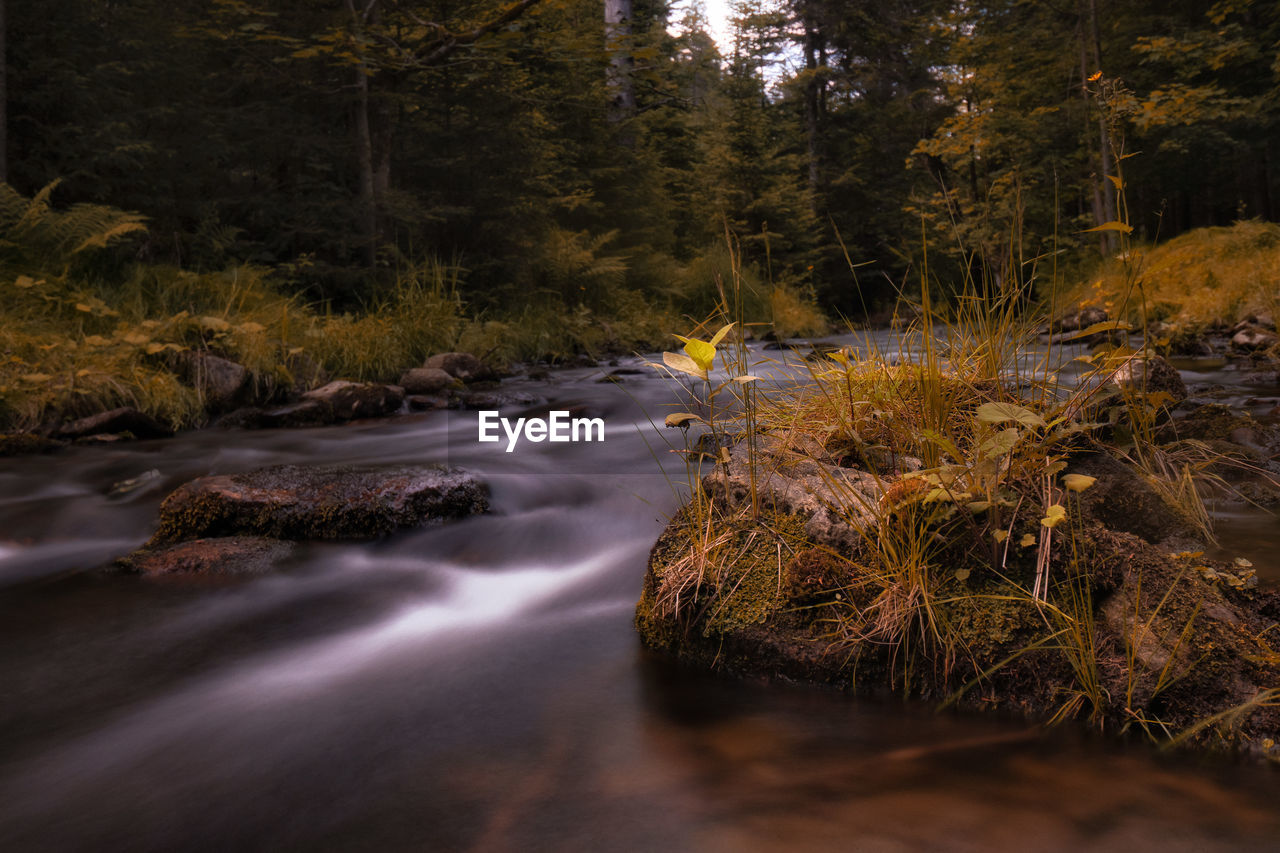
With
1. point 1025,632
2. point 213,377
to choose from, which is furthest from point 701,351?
point 213,377

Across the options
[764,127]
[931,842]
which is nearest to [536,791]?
[931,842]

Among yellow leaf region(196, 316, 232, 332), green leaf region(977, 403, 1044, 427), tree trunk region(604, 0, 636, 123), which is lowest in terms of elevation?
green leaf region(977, 403, 1044, 427)

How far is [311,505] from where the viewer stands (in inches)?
156

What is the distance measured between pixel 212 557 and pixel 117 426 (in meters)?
3.38

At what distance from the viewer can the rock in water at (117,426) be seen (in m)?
6.04

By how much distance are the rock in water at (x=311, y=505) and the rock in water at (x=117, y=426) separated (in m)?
2.72

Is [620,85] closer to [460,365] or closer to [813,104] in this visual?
[813,104]

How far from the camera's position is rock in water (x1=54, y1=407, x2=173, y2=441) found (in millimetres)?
6039

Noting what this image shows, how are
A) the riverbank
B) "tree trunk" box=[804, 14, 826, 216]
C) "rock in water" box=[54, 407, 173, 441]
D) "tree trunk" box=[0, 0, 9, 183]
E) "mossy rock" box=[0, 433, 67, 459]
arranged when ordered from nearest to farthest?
the riverbank
"mossy rock" box=[0, 433, 67, 459]
"rock in water" box=[54, 407, 173, 441]
"tree trunk" box=[0, 0, 9, 183]
"tree trunk" box=[804, 14, 826, 216]

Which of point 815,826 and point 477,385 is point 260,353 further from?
point 815,826

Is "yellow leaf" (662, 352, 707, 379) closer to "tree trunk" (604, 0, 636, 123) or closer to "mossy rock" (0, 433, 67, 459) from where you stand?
"mossy rock" (0, 433, 67, 459)

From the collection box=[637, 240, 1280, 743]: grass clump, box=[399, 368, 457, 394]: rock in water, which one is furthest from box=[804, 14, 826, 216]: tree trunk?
box=[637, 240, 1280, 743]: grass clump

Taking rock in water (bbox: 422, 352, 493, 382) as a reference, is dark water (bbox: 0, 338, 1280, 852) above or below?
below

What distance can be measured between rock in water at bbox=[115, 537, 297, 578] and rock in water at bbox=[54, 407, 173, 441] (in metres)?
3.00
